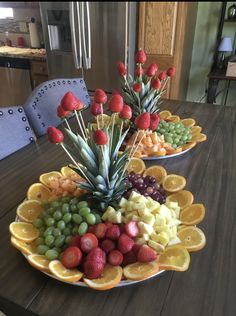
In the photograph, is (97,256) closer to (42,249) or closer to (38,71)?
(42,249)

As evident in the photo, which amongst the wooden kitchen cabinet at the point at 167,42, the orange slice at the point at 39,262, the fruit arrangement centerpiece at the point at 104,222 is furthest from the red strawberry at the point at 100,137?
the wooden kitchen cabinet at the point at 167,42

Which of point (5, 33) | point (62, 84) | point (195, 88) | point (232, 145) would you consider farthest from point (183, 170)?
point (5, 33)

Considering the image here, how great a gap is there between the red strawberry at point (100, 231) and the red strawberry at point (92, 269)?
77 millimetres

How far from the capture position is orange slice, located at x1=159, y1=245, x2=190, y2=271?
0.63m

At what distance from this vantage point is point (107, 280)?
0.61 metres

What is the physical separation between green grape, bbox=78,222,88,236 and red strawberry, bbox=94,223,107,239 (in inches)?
1.0

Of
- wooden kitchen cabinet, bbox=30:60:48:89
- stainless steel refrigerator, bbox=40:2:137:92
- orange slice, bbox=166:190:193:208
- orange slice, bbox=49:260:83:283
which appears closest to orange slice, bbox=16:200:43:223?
orange slice, bbox=49:260:83:283

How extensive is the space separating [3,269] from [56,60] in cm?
260

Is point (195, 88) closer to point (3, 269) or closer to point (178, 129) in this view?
point (178, 129)

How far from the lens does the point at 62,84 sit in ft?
5.37

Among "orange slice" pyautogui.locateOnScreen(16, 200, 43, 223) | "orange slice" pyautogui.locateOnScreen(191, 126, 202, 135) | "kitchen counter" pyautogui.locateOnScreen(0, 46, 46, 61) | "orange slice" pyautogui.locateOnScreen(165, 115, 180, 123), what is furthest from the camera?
"kitchen counter" pyautogui.locateOnScreen(0, 46, 46, 61)

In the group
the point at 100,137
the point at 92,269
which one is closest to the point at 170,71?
the point at 100,137

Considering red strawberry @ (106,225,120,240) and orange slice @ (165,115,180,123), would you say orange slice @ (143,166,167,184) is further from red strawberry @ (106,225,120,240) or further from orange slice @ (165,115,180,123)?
orange slice @ (165,115,180,123)

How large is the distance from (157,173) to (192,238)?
331 millimetres
